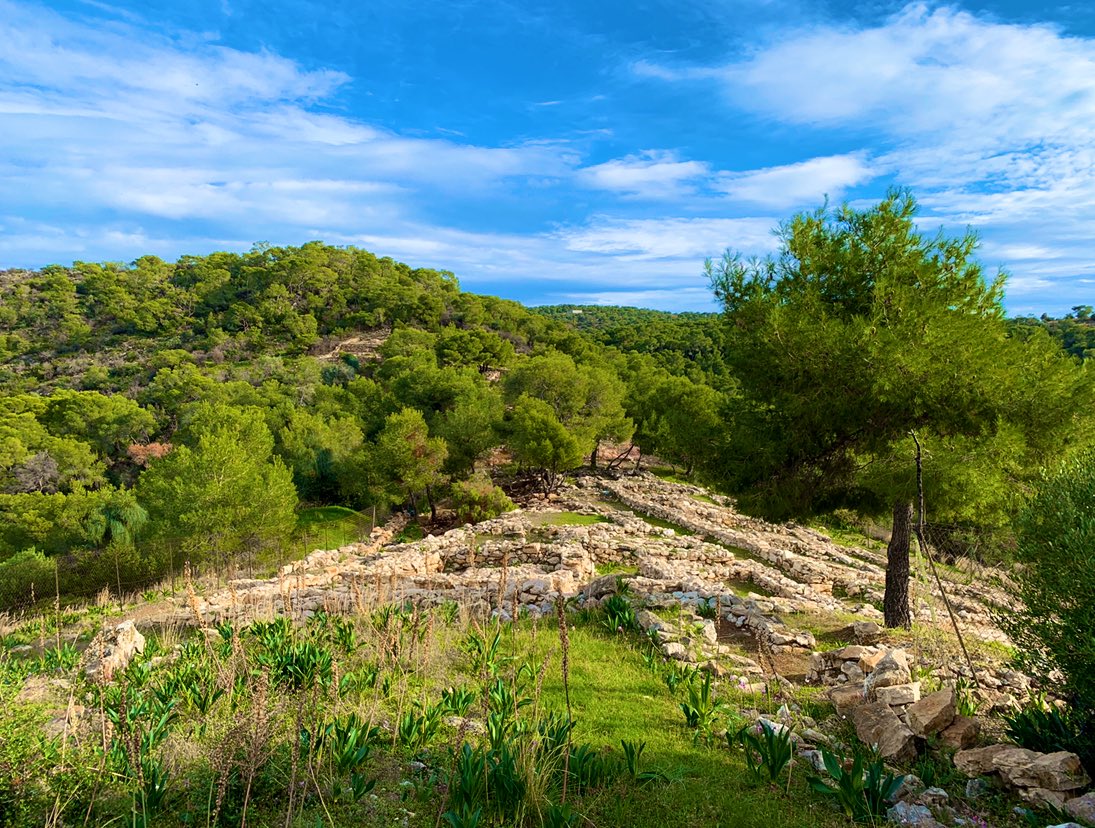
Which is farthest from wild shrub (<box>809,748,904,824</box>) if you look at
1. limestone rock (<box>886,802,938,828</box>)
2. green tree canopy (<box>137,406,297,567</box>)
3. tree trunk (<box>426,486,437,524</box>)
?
tree trunk (<box>426,486,437,524</box>)

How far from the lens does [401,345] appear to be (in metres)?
52.6

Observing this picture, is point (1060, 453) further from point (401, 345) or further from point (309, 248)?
point (309, 248)

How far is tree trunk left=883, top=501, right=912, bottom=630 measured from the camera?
8.53 m

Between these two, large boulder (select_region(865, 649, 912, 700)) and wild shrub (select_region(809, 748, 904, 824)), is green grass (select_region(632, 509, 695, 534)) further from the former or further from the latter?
wild shrub (select_region(809, 748, 904, 824))

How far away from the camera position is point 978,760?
432 cm

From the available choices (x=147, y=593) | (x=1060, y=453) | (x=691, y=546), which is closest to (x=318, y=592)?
(x=147, y=593)

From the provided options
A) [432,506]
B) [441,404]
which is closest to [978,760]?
[432,506]

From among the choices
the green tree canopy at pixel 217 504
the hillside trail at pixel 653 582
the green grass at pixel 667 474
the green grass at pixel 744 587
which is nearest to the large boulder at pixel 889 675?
the hillside trail at pixel 653 582

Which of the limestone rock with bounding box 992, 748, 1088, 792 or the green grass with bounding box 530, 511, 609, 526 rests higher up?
the limestone rock with bounding box 992, 748, 1088, 792

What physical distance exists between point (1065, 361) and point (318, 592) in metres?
13.2

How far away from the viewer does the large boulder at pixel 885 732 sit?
4.60m

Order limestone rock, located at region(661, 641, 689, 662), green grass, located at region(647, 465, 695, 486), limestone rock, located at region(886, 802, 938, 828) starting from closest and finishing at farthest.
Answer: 1. limestone rock, located at region(886, 802, 938, 828)
2. limestone rock, located at region(661, 641, 689, 662)
3. green grass, located at region(647, 465, 695, 486)

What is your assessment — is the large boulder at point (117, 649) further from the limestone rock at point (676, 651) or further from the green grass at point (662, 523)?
the green grass at point (662, 523)

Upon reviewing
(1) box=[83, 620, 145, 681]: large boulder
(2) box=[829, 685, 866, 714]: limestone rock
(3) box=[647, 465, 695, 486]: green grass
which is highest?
(2) box=[829, 685, 866, 714]: limestone rock
